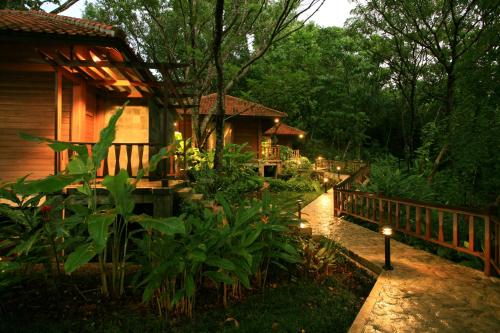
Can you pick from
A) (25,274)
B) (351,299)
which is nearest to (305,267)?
(351,299)

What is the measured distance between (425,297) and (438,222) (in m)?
3.31

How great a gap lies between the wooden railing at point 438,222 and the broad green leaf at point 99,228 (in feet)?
17.0

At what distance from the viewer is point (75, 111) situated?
7395 mm

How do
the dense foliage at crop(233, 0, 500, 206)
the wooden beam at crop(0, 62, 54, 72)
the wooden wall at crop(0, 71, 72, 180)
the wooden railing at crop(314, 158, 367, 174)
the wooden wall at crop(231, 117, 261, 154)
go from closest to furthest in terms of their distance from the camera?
the wooden beam at crop(0, 62, 54, 72) < the wooden wall at crop(0, 71, 72, 180) < the dense foliage at crop(233, 0, 500, 206) < the wooden wall at crop(231, 117, 261, 154) < the wooden railing at crop(314, 158, 367, 174)

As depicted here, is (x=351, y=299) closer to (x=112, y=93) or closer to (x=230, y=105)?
(x=112, y=93)

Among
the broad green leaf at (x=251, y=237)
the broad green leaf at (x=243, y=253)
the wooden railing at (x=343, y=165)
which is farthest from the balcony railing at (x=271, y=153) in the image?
the broad green leaf at (x=243, y=253)

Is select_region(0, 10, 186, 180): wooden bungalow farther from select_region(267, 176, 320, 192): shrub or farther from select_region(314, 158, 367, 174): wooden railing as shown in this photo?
select_region(314, 158, 367, 174): wooden railing

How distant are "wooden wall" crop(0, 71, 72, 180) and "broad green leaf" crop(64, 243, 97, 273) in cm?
521

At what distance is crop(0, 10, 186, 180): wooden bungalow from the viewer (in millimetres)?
5480

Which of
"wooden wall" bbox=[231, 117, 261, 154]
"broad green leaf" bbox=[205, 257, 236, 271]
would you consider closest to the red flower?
"broad green leaf" bbox=[205, 257, 236, 271]

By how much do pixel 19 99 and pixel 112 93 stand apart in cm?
219

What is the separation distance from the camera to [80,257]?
9.57ft

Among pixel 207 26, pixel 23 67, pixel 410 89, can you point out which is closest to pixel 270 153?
pixel 207 26

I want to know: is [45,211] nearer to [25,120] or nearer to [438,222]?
[25,120]
